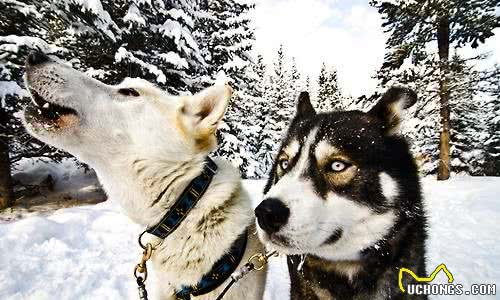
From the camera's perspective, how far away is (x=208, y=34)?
1588cm

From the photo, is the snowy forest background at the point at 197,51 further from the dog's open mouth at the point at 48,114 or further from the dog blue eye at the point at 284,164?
the dog's open mouth at the point at 48,114

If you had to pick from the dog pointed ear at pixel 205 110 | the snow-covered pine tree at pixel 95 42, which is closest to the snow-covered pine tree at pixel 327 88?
the snow-covered pine tree at pixel 95 42

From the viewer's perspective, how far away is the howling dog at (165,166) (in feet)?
6.98

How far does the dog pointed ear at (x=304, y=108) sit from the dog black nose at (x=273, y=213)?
1.15 metres

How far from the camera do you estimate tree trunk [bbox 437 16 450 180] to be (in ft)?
44.0

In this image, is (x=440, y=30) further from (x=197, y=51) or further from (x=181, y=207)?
(x=181, y=207)

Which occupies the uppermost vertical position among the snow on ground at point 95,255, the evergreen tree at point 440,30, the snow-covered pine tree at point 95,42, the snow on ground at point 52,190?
the evergreen tree at point 440,30

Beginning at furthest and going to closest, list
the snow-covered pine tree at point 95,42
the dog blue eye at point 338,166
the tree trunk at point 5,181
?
the tree trunk at point 5,181 < the snow-covered pine tree at point 95,42 < the dog blue eye at point 338,166

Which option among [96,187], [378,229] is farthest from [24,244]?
[96,187]

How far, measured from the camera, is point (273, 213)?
1696 mm

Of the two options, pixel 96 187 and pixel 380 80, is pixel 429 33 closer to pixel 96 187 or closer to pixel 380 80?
pixel 380 80

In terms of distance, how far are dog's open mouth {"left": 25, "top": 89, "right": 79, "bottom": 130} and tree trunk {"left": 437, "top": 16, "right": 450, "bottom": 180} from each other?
14.6 meters

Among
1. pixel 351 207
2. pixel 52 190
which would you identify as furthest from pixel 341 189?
pixel 52 190

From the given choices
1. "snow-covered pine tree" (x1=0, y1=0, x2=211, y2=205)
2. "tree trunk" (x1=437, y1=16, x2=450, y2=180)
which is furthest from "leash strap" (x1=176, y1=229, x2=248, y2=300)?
"tree trunk" (x1=437, y1=16, x2=450, y2=180)
